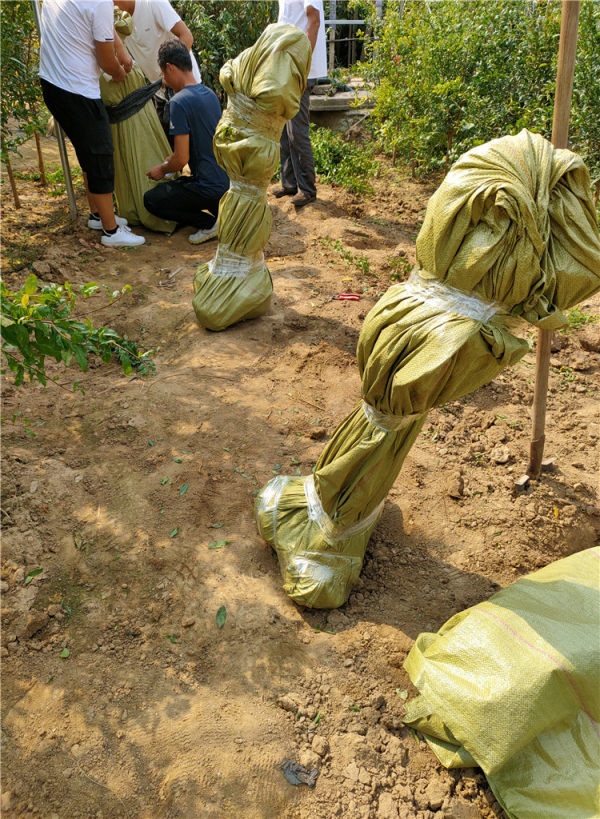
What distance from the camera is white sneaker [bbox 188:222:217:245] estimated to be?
19.7 feet

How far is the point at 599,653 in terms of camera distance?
73.4 inches

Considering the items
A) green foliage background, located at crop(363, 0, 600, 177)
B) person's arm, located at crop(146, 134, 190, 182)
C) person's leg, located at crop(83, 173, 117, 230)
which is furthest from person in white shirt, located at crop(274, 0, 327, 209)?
person's leg, located at crop(83, 173, 117, 230)

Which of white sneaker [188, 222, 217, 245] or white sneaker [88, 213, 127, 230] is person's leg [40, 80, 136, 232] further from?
white sneaker [188, 222, 217, 245]

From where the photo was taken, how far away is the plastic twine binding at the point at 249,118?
147 inches

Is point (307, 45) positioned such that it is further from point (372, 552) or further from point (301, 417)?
point (372, 552)

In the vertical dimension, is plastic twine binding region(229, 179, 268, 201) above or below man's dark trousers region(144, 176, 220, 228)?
above

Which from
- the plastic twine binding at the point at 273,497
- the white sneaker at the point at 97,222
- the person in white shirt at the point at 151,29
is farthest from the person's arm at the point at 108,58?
the plastic twine binding at the point at 273,497

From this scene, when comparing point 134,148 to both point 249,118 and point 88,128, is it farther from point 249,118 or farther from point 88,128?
point 249,118

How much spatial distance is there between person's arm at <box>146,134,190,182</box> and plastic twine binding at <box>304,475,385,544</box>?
156 inches

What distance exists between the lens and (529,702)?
182cm

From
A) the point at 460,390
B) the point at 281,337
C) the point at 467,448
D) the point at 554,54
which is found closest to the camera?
the point at 460,390

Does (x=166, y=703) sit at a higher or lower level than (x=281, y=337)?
lower

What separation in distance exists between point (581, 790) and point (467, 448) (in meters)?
1.92

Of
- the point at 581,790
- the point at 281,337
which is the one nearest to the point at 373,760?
the point at 581,790
